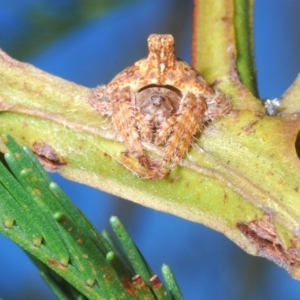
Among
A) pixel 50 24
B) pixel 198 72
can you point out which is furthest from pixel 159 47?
pixel 50 24

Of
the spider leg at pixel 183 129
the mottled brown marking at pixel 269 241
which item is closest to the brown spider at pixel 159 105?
the spider leg at pixel 183 129

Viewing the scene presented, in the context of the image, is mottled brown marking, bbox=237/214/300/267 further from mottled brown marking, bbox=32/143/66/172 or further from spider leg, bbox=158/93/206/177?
mottled brown marking, bbox=32/143/66/172

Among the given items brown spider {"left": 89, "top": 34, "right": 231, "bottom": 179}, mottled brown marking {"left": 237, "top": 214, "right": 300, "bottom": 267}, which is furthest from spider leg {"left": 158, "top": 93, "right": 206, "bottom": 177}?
mottled brown marking {"left": 237, "top": 214, "right": 300, "bottom": 267}

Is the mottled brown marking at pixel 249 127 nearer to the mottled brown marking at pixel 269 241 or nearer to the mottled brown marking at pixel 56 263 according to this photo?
the mottled brown marking at pixel 269 241

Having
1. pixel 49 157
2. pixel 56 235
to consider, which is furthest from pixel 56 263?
pixel 49 157

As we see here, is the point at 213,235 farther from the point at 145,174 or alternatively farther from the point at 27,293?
the point at 145,174

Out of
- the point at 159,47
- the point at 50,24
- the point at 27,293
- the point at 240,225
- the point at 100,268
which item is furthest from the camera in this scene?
the point at 27,293
